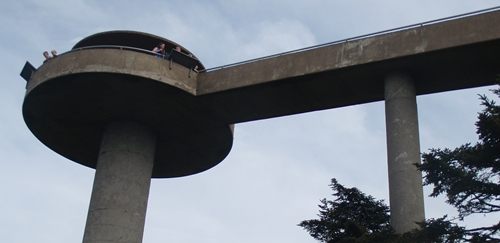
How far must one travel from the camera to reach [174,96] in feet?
64.8

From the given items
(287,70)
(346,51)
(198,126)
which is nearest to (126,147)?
(198,126)

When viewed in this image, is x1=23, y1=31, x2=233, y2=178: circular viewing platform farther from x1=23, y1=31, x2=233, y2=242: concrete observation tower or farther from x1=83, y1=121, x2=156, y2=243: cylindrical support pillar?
x1=83, y1=121, x2=156, y2=243: cylindrical support pillar

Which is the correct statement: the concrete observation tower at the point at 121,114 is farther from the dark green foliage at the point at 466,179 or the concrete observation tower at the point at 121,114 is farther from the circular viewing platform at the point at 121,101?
the dark green foliage at the point at 466,179

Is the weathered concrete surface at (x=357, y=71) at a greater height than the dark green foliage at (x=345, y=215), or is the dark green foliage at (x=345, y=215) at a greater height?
the weathered concrete surface at (x=357, y=71)

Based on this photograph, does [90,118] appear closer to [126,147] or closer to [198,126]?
[126,147]

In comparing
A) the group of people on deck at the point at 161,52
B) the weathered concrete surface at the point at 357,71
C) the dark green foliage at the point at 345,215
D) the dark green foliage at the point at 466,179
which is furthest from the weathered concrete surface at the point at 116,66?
the dark green foliage at the point at 466,179

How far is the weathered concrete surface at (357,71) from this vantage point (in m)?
16.3

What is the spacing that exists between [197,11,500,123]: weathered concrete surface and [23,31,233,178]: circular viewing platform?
1.09 metres

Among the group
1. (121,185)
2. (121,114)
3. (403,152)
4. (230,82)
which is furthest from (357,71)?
(121,185)

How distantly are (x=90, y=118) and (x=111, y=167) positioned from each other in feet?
7.32

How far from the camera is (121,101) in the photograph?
66.4 feet

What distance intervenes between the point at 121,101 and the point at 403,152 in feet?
32.1

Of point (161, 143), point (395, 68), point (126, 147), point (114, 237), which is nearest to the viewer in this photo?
point (395, 68)

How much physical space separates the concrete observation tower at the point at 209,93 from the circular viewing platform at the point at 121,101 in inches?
1.5
